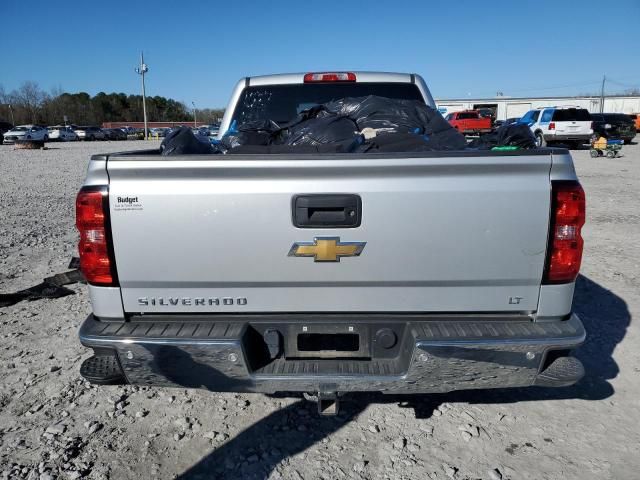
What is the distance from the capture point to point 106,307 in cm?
237

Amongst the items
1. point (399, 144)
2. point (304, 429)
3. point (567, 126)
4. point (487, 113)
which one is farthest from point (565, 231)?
point (487, 113)

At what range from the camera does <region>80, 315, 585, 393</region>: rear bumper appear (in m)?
2.22

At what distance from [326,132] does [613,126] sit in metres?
27.0

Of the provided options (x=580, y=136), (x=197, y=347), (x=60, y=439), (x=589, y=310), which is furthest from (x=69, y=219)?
(x=580, y=136)

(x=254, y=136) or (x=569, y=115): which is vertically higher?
(x=569, y=115)

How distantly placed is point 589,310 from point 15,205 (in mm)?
10795

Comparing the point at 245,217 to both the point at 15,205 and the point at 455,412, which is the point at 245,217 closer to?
the point at 455,412

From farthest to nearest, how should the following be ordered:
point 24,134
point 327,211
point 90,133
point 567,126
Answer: point 90,133 < point 24,134 < point 567,126 < point 327,211

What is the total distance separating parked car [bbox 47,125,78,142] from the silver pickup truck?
5646 cm

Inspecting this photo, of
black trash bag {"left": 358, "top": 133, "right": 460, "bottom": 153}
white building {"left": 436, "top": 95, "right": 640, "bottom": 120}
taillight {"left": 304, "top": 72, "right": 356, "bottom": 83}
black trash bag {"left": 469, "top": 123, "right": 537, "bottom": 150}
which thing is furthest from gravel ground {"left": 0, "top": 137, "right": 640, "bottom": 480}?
white building {"left": 436, "top": 95, "right": 640, "bottom": 120}

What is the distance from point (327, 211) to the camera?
7.34 ft

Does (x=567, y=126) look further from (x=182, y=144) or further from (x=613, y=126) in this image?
(x=182, y=144)

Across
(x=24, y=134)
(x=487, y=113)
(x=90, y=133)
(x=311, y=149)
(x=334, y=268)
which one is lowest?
(x=334, y=268)

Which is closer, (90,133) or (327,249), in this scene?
(327,249)
